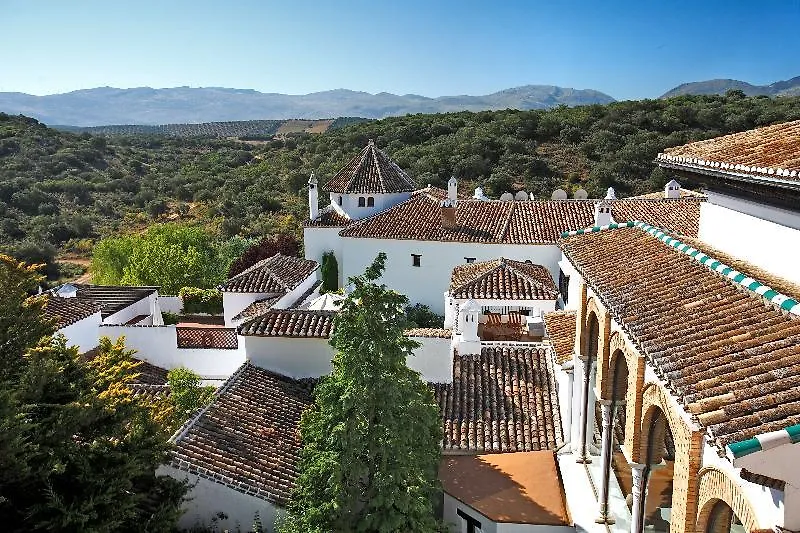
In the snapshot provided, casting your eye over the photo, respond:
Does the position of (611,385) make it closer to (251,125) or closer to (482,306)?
(482,306)

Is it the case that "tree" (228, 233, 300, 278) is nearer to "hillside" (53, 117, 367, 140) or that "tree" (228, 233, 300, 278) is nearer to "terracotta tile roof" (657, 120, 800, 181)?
"terracotta tile roof" (657, 120, 800, 181)

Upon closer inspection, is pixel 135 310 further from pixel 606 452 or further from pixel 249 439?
pixel 606 452

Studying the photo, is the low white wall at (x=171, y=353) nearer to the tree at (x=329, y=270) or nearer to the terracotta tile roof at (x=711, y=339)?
the tree at (x=329, y=270)

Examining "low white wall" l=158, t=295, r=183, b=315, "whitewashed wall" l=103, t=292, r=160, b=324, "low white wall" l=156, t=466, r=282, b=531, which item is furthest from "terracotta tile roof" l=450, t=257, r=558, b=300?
→ "low white wall" l=158, t=295, r=183, b=315

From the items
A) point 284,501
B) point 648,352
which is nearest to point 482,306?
point 284,501

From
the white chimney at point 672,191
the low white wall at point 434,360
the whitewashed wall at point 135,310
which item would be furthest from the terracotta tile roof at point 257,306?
the white chimney at point 672,191

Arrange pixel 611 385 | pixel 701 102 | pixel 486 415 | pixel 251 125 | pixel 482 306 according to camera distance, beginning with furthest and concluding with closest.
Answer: pixel 251 125
pixel 701 102
pixel 482 306
pixel 486 415
pixel 611 385

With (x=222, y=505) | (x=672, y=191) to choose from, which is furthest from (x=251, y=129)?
(x=222, y=505)
